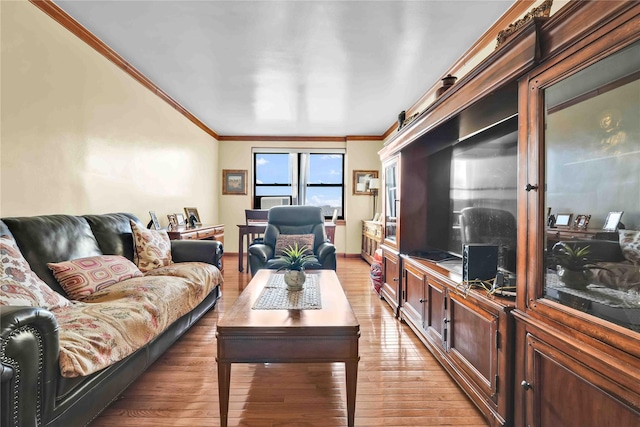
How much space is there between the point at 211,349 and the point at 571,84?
2.60 m

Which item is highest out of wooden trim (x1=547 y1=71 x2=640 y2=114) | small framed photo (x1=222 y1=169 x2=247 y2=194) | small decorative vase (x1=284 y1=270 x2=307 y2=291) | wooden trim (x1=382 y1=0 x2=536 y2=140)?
wooden trim (x1=382 y1=0 x2=536 y2=140)

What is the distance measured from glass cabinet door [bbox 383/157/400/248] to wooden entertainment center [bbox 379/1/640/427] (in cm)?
124

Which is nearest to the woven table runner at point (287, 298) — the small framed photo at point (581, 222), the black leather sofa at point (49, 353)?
the black leather sofa at point (49, 353)

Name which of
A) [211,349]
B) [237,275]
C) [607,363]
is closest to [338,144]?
[237,275]

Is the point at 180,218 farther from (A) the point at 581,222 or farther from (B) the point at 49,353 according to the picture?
(A) the point at 581,222

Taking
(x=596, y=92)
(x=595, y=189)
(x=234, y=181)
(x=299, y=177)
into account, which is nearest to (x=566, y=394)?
(x=595, y=189)

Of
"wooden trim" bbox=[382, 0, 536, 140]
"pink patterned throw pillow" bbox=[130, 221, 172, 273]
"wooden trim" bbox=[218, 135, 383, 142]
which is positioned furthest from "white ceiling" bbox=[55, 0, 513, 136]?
"wooden trim" bbox=[218, 135, 383, 142]

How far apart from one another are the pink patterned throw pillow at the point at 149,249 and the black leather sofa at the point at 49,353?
0.21 m

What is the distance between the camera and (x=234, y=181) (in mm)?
6758

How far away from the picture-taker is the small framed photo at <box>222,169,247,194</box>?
674 centimetres

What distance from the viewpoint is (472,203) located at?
233 cm

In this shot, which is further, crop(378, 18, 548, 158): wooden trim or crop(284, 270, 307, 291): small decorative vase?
crop(284, 270, 307, 291): small decorative vase

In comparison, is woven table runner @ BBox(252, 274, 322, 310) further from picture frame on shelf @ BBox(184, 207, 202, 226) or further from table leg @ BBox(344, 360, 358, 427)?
picture frame on shelf @ BBox(184, 207, 202, 226)

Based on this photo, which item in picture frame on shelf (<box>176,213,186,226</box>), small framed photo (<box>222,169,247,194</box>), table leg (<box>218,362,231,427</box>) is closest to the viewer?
table leg (<box>218,362,231,427</box>)
